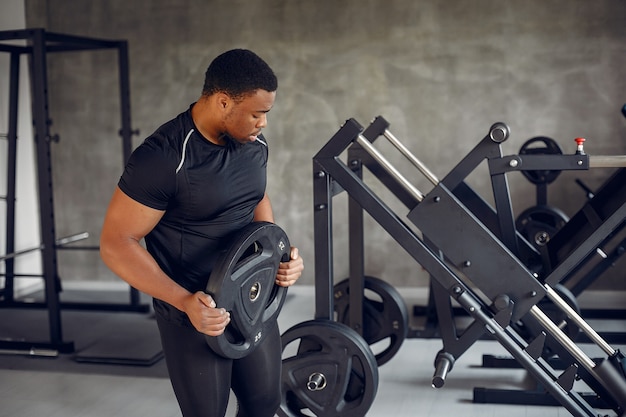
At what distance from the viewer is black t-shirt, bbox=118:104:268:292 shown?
1.87m

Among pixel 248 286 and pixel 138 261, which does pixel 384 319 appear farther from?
pixel 138 261

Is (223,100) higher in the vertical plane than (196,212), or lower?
higher

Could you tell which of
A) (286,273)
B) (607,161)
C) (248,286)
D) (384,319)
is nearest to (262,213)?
(286,273)

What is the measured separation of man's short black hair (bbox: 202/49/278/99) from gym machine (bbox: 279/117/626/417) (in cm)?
123

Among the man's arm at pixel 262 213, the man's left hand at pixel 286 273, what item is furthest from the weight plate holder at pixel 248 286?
the man's arm at pixel 262 213

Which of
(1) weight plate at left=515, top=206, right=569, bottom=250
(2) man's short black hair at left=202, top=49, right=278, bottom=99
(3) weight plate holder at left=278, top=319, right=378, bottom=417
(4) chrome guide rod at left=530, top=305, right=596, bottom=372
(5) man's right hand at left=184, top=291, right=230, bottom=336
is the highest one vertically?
(2) man's short black hair at left=202, top=49, right=278, bottom=99

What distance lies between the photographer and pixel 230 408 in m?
3.60

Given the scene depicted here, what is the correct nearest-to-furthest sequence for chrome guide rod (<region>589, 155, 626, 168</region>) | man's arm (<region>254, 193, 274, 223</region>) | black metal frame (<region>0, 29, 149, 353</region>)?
man's arm (<region>254, 193, 274, 223</region>) < chrome guide rod (<region>589, 155, 626, 168</region>) < black metal frame (<region>0, 29, 149, 353</region>)

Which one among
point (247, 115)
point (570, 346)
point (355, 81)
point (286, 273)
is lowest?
point (570, 346)

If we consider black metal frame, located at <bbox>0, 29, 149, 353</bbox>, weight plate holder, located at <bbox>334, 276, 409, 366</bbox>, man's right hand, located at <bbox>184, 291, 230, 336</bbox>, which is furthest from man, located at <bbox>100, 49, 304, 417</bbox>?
black metal frame, located at <bbox>0, 29, 149, 353</bbox>

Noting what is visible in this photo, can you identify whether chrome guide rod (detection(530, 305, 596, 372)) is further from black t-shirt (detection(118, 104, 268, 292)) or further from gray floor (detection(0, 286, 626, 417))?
black t-shirt (detection(118, 104, 268, 292))

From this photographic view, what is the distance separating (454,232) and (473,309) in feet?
1.05

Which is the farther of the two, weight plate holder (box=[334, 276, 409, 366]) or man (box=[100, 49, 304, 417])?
weight plate holder (box=[334, 276, 409, 366])

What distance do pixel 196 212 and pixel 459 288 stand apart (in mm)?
1494
